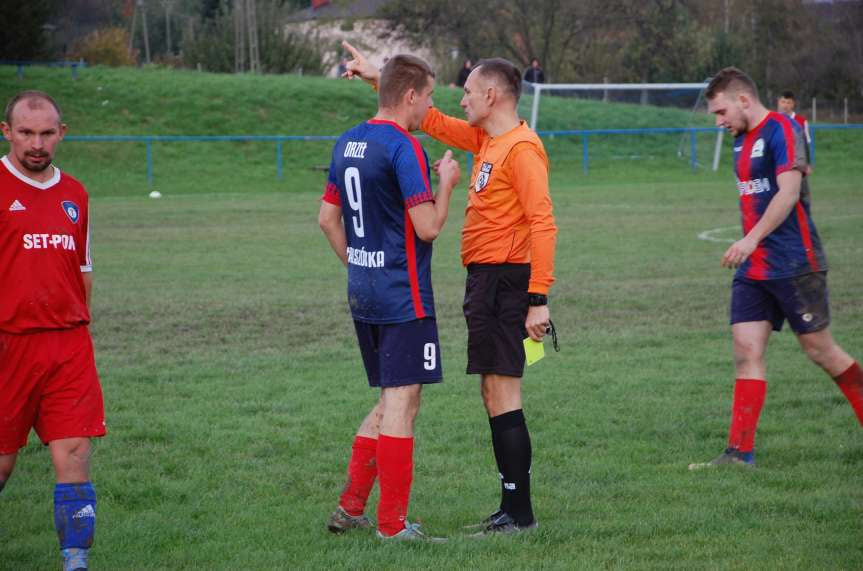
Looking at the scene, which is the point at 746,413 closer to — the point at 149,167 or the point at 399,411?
the point at 399,411

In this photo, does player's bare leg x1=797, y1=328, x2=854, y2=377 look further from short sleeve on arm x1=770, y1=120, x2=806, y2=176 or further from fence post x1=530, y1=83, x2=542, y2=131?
fence post x1=530, y1=83, x2=542, y2=131

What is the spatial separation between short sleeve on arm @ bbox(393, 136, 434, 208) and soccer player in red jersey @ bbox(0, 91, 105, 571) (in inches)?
52.6

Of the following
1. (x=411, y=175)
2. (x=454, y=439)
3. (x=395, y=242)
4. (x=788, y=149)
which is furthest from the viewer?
(x=454, y=439)

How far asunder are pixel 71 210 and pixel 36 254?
224mm

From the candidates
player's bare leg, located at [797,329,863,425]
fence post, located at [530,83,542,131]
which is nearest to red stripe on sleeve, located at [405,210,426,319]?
player's bare leg, located at [797,329,863,425]

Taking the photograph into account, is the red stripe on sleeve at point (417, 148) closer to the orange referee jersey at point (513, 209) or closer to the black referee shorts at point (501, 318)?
the orange referee jersey at point (513, 209)

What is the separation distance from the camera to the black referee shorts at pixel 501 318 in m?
4.83

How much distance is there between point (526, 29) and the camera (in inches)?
2085

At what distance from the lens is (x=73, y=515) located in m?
4.19

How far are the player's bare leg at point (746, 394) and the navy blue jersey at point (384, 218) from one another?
2224mm

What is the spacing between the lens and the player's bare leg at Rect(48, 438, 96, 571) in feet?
13.7

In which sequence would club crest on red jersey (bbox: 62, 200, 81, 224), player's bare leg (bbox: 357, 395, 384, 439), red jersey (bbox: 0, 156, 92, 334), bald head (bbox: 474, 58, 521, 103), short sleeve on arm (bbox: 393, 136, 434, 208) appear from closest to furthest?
red jersey (bbox: 0, 156, 92, 334), club crest on red jersey (bbox: 62, 200, 81, 224), short sleeve on arm (bbox: 393, 136, 434, 208), bald head (bbox: 474, 58, 521, 103), player's bare leg (bbox: 357, 395, 384, 439)

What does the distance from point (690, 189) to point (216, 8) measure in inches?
1798

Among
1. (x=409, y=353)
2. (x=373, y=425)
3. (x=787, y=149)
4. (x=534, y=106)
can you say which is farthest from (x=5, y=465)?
(x=534, y=106)
